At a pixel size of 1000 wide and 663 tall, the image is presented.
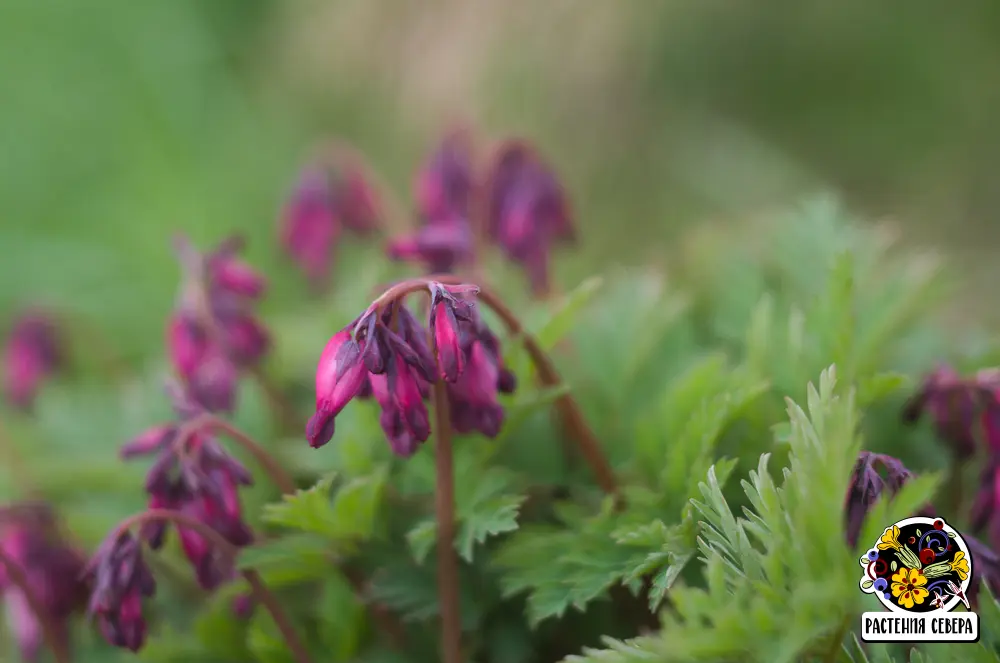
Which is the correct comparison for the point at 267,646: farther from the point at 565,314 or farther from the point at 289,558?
the point at 565,314

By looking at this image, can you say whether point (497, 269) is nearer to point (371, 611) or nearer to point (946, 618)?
point (371, 611)

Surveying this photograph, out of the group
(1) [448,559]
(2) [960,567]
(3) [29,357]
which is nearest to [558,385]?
(1) [448,559]

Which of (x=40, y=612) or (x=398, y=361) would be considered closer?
(x=398, y=361)

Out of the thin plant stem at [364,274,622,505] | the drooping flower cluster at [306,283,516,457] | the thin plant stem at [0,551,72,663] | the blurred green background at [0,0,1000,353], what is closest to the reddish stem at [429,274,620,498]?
the thin plant stem at [364,274,622,505]

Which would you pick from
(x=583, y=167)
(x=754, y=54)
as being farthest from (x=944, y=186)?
(x=583, y=167)

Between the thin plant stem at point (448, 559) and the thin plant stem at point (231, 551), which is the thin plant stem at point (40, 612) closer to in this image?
the thin plant stem at point (231, 551)

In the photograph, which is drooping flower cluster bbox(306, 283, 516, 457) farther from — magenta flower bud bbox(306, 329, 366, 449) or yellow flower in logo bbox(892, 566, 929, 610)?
yellow flower in logo bbox(892, 566, 929, 610)


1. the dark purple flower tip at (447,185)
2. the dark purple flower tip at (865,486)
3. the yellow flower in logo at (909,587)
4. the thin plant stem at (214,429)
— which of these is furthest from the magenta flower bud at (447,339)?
the dark purple flower tip at (447,185)
